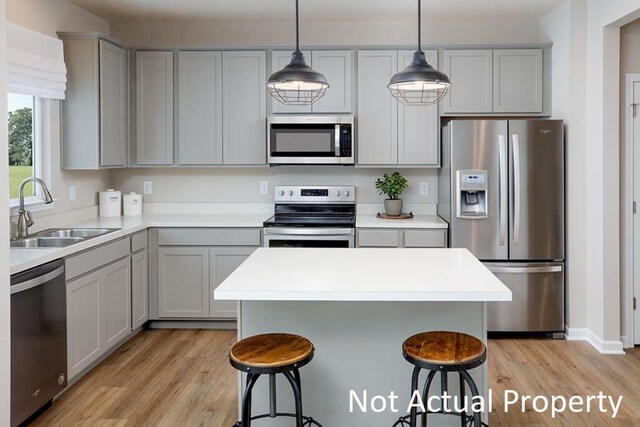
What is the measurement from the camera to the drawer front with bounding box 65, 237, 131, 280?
3331 millimetres

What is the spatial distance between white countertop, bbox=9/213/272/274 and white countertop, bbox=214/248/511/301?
1021 mm

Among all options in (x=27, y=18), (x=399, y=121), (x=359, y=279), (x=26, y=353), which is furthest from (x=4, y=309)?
(x=399, y=121)

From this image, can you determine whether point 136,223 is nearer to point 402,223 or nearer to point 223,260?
point 223,260

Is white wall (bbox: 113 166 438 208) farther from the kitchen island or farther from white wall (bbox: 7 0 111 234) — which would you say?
the kitchen island

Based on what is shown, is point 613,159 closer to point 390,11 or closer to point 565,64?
point 565,64

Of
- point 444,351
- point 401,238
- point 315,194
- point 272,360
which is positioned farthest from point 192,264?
point 444,351

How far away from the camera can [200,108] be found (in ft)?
16.0

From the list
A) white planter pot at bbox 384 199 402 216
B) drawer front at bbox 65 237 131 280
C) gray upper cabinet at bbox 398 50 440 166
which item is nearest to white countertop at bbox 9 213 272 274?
drawer front at bbox 65 237 131 280

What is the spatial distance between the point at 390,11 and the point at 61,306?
3189mm

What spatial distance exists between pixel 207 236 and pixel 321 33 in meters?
1.95

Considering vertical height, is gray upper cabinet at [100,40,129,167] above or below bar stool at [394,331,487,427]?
above

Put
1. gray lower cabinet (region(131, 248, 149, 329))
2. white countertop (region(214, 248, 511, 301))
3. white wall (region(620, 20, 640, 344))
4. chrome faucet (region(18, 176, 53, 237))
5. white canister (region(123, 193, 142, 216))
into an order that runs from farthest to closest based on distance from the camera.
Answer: white canister (region(123, 193, 142, 216)), gray lower cabinet (region(131, 248, 149, 329)), white wall (region(620, 20, 640, 344)), chrome faucet (region(18, 176, 53, 237)), white countertop (region(214, 248, 511, 301))

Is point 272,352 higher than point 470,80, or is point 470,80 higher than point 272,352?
point 470,80

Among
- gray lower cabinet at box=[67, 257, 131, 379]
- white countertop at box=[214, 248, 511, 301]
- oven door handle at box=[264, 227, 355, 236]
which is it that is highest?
oven door handle at box=[264, 227, 355, 236]
